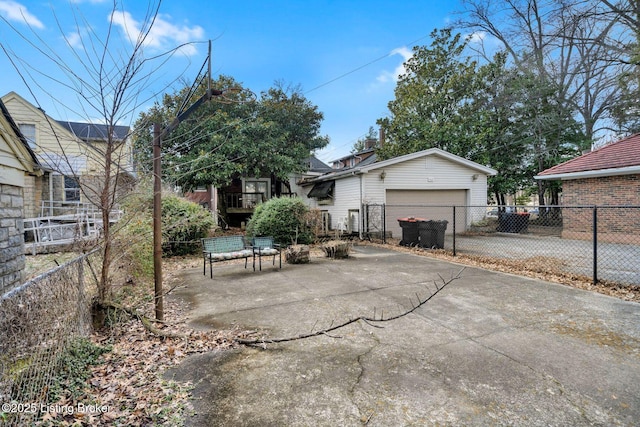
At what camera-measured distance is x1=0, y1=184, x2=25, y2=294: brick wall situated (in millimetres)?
3639

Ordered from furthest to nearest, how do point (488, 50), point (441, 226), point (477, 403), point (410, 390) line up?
1. point (488, 50)
2. point (441, 226)
3. point (410, 390)
4. point (477, 403)

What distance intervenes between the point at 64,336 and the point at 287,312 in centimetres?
240

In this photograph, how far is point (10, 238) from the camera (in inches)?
150

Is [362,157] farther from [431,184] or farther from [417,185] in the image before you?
[417,185]

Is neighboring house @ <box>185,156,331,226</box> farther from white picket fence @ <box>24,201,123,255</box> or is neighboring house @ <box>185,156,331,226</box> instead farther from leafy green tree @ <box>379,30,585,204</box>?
white picket fence @ <box>24,201,123,255</box>

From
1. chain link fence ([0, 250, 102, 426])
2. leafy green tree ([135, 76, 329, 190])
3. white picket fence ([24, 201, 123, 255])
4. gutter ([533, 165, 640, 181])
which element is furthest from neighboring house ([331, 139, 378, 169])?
chain link fence ([0, 250, 102, 426])

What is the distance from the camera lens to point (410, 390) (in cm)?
247

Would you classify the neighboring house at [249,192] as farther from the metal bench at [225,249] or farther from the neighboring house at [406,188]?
the metal bench at [225,249]

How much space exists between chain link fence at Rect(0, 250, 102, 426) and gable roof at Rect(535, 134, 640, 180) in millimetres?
13559

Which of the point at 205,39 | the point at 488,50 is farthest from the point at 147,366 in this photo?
the point at 488,50

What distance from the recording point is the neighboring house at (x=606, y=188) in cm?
989

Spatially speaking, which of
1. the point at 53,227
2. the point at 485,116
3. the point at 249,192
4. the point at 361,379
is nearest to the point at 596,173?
the point at 485,116

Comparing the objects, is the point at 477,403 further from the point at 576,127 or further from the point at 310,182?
the point at 576,127

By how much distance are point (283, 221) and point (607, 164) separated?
10939mm
